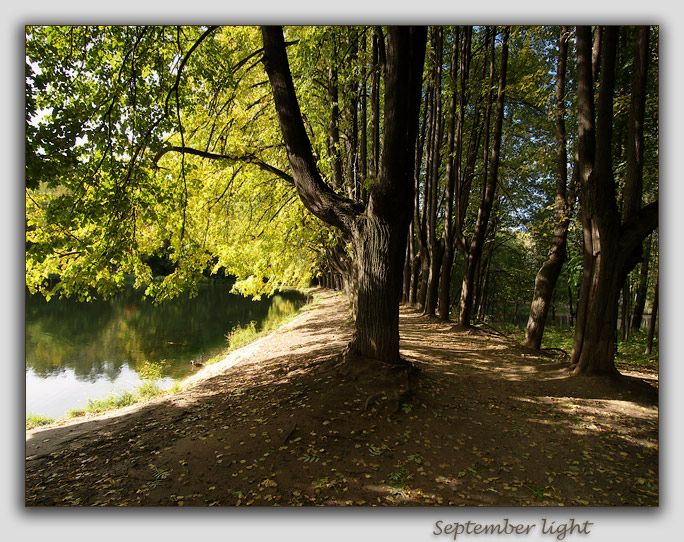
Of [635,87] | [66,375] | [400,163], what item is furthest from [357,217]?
[66,375]

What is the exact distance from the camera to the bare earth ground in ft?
9.43

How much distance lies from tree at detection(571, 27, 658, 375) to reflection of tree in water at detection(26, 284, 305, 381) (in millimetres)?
Result: 7063

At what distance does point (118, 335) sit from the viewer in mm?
15836

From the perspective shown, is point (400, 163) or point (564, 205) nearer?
point (400, 163)

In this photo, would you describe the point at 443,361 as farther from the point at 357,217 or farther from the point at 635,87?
the point at 635,87

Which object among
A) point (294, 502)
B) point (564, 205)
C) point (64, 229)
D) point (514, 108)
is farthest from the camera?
point (514, 108)

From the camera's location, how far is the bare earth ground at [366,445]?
2.87m

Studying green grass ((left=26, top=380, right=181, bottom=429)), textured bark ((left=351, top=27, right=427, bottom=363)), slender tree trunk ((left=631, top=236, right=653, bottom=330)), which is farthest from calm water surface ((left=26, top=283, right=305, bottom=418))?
slender tree trunk ((left=631, top=236, right=653, bottom=330))

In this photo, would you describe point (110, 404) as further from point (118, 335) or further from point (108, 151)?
point (118, 335)

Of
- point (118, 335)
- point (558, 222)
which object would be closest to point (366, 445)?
point (558, 222)

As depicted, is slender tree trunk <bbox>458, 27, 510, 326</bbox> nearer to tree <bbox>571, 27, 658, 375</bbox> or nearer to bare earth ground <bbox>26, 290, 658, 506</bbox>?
tree <bbox>571, 27, 658, 375</bbox>

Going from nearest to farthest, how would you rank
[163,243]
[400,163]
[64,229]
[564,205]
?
[64,229] → [400,163] → [163,243] → [564,205]

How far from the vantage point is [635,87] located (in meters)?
4.85

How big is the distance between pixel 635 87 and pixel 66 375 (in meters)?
14.3
